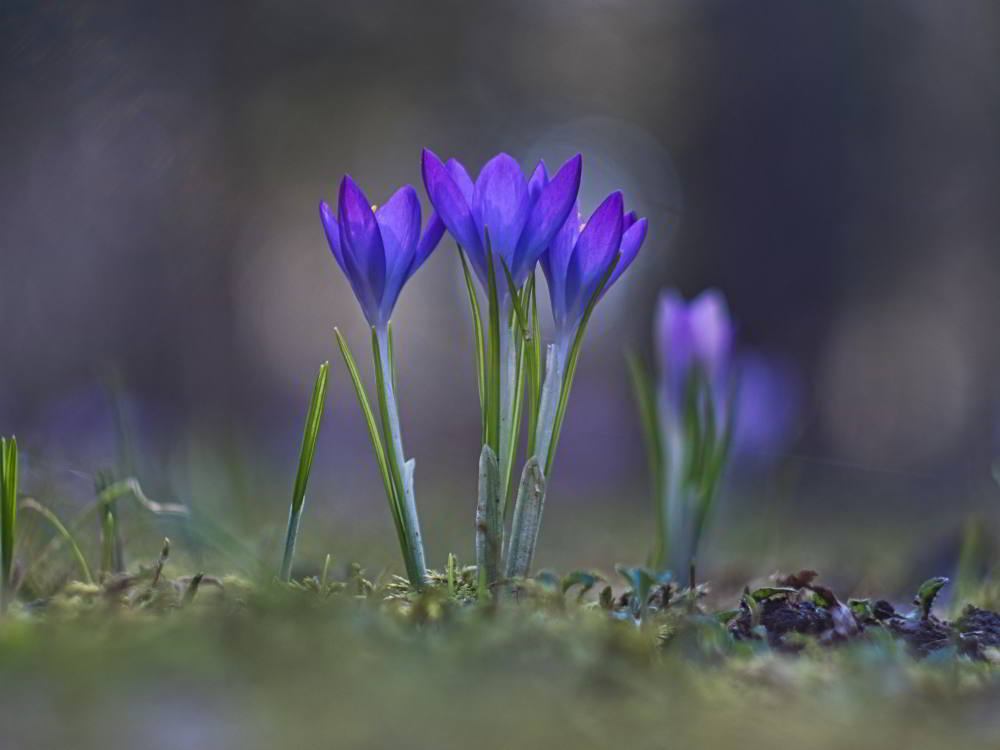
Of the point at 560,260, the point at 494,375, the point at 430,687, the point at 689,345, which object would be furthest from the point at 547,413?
the point at 689,345

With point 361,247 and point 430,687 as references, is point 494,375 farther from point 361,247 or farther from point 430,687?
point 430,687

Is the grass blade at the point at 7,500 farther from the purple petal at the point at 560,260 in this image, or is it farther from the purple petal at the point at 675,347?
the purple petal at the point at 675,347

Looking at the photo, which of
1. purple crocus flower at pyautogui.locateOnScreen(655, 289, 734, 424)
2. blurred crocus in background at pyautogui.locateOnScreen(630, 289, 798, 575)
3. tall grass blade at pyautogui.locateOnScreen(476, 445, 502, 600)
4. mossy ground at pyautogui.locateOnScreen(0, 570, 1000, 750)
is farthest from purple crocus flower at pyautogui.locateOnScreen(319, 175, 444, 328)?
purple crocus flower at pyautogui.locateOnScreen(655, 289, 734, 424)

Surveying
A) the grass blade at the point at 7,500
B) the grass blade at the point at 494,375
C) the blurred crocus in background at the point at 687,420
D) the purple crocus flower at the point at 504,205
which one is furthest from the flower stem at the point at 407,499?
the blurred crocus in background at the point at 687,420

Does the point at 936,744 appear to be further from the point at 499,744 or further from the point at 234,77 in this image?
the point at 234,77

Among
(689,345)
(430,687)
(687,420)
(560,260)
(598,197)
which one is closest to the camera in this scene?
(430,687)

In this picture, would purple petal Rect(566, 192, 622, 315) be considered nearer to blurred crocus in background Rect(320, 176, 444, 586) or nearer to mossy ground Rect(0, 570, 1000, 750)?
blurred crocus in background Rect(320, 176, 444, 586)
